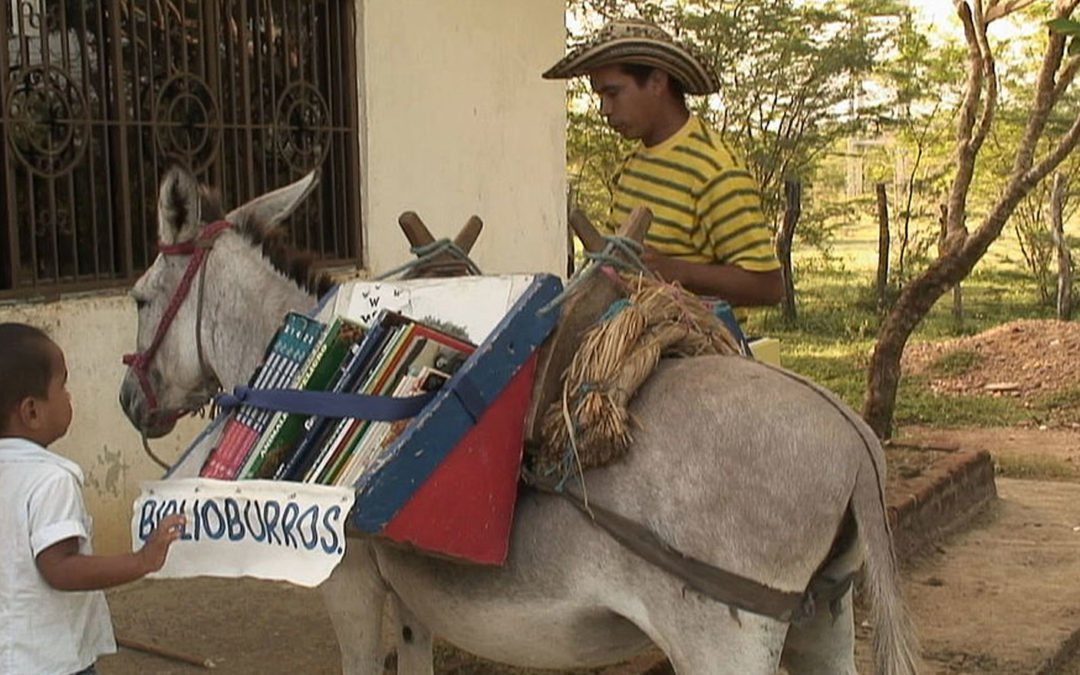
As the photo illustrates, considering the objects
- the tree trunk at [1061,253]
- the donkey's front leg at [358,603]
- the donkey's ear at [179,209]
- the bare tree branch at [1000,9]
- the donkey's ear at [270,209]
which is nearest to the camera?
the donkey's front leg at [358,603]

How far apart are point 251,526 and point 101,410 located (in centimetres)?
307

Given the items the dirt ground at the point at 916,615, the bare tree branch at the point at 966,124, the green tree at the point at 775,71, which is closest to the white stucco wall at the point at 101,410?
the dirt ground at the point at 916,615

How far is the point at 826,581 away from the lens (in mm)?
2807

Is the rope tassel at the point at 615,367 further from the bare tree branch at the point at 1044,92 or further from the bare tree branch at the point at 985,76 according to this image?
the bare tree branch at the point at 985,76

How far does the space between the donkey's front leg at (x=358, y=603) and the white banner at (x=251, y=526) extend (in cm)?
49

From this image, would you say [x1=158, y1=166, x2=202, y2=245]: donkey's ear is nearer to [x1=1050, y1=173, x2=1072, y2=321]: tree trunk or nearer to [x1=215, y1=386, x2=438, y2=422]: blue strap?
[x1=215, y1=386, x2=438, y2=422]: blue strap

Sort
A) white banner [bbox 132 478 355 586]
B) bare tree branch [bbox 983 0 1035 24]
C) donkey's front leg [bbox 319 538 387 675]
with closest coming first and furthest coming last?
white banner [bbox 132 478 355 586]
donkey's front leg [bbox 319 538 387 675]
bare tree branch [bbox 983 0 1035 24]

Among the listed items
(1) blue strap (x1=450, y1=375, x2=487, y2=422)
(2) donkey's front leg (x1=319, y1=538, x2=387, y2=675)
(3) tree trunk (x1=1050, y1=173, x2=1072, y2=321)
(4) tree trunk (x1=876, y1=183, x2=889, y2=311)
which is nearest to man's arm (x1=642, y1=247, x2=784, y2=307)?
(1) blue strap (x1=450, y1=375, x2=487, y2=422)

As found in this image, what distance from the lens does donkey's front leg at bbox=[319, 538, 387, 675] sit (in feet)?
10.4

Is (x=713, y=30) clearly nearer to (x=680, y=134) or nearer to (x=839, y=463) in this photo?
(x=680, y=134)

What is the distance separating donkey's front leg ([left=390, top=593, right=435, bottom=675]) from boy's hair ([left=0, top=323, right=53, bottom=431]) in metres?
1.21

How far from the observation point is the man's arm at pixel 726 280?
3334mm

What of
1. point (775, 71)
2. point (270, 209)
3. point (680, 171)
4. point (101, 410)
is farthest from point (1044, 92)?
point (775, 71)

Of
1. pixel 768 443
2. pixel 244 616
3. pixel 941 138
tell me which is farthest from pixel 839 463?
pixel 941 138
